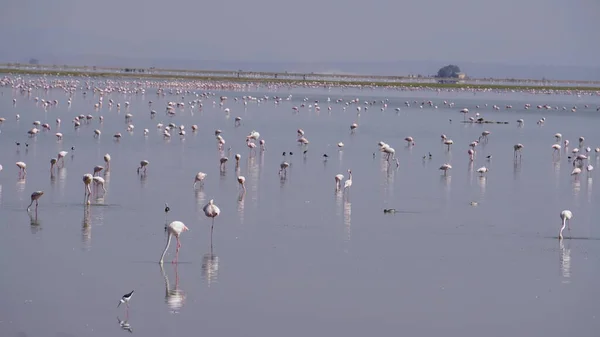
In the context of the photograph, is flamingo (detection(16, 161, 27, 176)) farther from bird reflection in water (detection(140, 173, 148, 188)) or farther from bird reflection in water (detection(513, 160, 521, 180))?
bird reflection in water (detection(513, 160, 521, 180))

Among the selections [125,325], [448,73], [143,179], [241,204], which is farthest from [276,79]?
[125,325]

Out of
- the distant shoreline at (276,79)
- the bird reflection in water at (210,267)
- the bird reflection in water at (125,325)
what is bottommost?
the bird reflection in water at (125,325)

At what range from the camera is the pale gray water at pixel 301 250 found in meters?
10.8

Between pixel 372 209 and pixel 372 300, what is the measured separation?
6070 millimetres

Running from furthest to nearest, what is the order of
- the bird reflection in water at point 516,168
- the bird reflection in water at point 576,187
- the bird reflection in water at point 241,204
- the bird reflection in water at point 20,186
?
the bird reflection in water at point 516,168 < the bird reflection in water at point 576,187 < the bird reflection in water at point 20,186 < the bird reflection in water at point 241,204

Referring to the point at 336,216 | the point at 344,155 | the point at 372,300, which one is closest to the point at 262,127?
the point at 344,155

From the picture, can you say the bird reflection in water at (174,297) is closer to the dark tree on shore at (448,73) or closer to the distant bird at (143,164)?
the distant bird at (143,164)

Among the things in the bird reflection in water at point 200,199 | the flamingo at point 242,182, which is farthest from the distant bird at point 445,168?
the bird reflection in water at point 200,199

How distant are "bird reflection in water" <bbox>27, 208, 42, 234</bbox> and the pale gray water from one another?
0.04 meters

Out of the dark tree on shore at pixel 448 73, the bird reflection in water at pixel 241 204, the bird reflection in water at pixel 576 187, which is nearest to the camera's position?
the bird reflection in water at pixel 241 204

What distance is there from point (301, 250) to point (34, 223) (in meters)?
3.90

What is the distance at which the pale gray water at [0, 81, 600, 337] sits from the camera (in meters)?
10.8

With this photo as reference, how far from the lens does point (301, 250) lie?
1377 centimetres

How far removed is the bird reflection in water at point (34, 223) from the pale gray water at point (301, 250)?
1.6 inches
